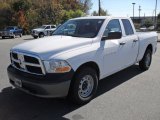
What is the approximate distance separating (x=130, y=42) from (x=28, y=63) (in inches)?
121

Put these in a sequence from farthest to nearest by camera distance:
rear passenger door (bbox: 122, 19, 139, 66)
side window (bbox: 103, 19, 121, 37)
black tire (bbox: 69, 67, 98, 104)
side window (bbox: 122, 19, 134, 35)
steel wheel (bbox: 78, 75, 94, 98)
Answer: side window (bbox: 122, 19, 134, 35) < rear passenger door (bbox: 122, 19, 139, 66) < side window (bbox: 103, 19, 121, 37) < steel wheel (bbox: 78, 75, 94, 98) < black tire (bbox: 69, 67, 98, 104)

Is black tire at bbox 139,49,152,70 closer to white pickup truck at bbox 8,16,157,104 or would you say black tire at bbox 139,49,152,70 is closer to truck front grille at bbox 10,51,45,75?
white pickup truck at bbox 8,16,157,104

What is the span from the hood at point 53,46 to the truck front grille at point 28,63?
0.10m

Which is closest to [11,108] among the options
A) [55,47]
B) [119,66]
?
[55,47]

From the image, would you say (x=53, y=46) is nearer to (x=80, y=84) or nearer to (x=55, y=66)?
(x=55, y=66)

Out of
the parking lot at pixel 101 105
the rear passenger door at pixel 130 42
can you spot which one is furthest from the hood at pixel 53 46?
the rear passenger door at pixel 130 42

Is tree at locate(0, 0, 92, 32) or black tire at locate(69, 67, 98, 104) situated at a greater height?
tree at locate(0, 0, 92, 32)

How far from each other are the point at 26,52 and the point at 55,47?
578 mm

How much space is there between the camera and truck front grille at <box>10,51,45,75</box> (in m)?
4.61

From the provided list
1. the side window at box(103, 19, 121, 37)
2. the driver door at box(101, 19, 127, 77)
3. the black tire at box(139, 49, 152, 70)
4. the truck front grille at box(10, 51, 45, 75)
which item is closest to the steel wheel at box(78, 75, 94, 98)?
the driver door at box(101, 19, 127, 77)

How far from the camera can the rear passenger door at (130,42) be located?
6.56 metres

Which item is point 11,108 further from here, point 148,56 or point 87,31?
point 148,56

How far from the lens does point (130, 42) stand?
667 centimetres

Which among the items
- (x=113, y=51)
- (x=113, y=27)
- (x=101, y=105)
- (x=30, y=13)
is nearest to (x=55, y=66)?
(x=101, y=105)
